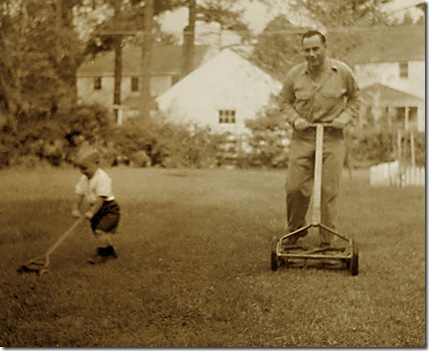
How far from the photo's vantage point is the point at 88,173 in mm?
2061

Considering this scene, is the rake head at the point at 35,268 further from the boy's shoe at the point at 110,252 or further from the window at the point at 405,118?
the window at the point at 405,118

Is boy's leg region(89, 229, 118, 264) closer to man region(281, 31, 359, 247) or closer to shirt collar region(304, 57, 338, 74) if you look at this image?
man region(281, 31, 359, 247)

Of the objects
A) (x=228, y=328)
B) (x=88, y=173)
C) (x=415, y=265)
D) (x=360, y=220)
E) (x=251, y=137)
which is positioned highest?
(x=251, y=137)

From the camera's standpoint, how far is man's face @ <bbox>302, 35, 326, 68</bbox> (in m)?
1.97

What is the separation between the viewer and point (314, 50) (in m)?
1.98

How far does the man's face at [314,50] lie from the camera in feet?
6.47

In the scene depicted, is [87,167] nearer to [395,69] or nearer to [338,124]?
[338,124]

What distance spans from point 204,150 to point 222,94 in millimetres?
209

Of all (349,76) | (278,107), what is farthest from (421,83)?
(278,107)

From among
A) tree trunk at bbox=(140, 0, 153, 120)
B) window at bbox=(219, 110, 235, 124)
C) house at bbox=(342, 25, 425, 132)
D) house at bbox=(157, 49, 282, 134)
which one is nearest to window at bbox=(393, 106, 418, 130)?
house at bbox=(342, 25, 425, 132)

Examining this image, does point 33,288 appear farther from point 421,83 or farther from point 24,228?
point 421,83

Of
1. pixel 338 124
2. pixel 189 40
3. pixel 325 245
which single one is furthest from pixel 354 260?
pixel 189 40

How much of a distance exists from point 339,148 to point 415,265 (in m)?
0.51

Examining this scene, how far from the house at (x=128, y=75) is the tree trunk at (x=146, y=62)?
0.02 meters
